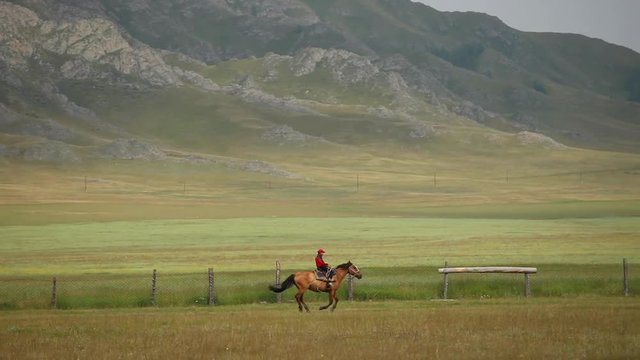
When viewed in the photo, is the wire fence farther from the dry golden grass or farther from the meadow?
the dry golden grass

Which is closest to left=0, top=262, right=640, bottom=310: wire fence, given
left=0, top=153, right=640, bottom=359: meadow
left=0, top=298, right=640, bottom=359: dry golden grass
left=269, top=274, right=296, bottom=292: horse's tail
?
→ left=0, top=153, right=640, bottom=359: meadow

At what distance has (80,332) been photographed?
33156 mm

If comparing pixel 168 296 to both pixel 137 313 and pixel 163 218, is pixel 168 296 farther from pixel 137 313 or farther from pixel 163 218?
pixel 163 218

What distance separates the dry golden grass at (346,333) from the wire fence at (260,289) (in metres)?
4.38

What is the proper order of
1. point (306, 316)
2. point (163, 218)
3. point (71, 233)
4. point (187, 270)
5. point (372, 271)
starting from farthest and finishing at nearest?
point (163, 218)
point (71, 233)
point (187, 270)
point (372, 271)
point (306, 316)

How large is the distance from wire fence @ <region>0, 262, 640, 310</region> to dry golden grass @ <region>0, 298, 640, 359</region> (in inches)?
172

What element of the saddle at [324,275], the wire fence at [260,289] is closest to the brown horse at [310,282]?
the saddle at [324,275]

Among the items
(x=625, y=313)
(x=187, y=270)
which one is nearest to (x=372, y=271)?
(x=187, y=270)

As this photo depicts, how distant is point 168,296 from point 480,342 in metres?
20.2

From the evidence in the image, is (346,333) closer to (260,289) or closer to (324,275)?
(324,275)

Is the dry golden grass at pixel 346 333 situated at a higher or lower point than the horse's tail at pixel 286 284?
lower

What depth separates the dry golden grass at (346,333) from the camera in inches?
1111

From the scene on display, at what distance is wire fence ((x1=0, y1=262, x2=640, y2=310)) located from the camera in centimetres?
4506

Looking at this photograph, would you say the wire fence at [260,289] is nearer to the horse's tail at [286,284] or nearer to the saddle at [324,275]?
the horse's tail at [286,284]
